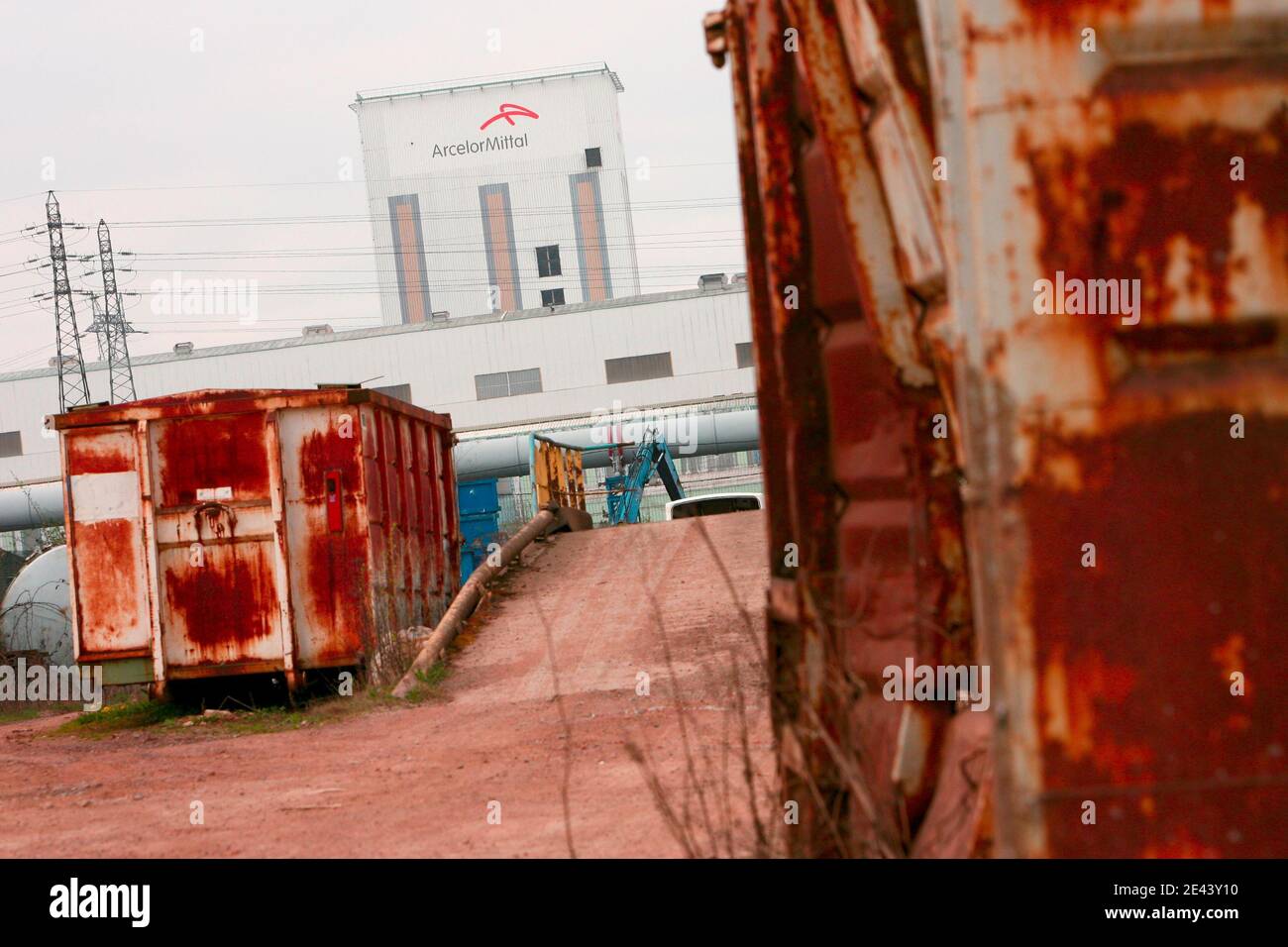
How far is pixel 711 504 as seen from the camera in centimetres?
1969

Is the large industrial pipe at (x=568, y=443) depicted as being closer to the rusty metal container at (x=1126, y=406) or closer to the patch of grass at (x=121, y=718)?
the patch of grass at (x=121, y=718)

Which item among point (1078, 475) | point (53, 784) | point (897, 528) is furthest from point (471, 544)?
point (1078, 475)

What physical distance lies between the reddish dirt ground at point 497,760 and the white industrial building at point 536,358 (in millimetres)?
27576

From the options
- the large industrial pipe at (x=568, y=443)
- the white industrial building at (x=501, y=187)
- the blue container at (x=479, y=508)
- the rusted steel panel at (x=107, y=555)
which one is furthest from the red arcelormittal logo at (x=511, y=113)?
the rusted steel panel at (x=107, y=555)

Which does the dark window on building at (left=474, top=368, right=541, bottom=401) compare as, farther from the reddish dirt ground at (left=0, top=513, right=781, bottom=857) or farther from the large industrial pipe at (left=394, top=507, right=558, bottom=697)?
the reddish dirt ground at (left=0, top=513, right=781, bottom=857)

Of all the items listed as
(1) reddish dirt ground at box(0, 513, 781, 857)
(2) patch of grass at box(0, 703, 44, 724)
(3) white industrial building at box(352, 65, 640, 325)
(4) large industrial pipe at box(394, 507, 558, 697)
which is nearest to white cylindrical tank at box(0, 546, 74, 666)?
(2) patch of grass at box(0, 703, 44, 724)

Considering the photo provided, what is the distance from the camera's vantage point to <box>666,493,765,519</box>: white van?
741 inches

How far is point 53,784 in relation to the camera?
7.89 meters

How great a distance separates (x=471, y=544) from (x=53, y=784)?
11.1m

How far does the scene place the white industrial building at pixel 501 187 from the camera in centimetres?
5272

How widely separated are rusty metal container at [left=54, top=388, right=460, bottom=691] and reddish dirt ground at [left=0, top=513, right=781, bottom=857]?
73 centimetres

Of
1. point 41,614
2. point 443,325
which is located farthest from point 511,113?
point 41,614

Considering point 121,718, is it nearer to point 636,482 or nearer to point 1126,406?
point 1126,406

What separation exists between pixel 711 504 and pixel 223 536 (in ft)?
32.9
